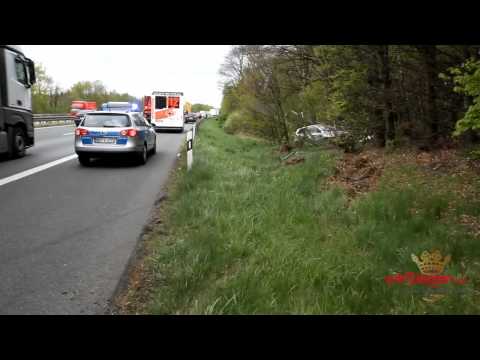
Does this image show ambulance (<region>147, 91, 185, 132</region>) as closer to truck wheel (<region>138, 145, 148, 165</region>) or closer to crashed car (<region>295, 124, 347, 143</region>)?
crashed car (<region>295, 124, 347, 143</region>)

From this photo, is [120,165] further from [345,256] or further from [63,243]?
[345,256]

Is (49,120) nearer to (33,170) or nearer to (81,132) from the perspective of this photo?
(81,132)

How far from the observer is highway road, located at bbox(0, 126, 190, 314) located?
3.22 m

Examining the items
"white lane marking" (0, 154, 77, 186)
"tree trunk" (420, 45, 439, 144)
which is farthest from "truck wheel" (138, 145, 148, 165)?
"tree trunk" (420, 45, 439, 144)

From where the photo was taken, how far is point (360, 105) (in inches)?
417

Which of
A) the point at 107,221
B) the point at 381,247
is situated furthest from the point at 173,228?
the point at 381,247

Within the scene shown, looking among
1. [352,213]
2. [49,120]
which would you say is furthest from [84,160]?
[49,120]

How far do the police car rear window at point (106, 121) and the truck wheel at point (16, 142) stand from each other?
2156 mm

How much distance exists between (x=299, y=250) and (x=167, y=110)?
82.9 feet

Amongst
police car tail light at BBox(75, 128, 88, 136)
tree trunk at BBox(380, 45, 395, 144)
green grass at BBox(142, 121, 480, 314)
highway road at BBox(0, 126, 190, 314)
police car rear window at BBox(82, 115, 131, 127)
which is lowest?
highway road at BBox(0, 126, 190, 314)

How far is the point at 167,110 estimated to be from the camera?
2798 cm

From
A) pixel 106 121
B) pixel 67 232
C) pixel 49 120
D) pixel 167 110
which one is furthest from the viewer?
pixel 49 120

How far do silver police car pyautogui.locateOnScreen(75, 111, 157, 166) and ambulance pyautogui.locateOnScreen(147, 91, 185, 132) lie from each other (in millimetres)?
16047
